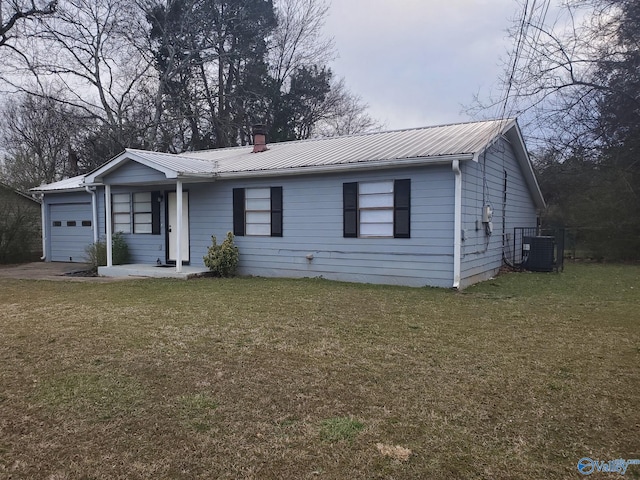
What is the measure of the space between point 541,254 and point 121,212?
10952mm

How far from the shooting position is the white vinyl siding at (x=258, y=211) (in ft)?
34.1

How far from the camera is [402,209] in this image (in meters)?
8.77

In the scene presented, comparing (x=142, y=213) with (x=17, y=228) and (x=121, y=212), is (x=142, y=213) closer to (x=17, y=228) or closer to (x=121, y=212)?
(x=121, y=212)

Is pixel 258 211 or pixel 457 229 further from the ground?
pixel 258 211

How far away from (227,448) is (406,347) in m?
2.42

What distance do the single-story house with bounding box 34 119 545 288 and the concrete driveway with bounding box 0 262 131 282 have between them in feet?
3.31

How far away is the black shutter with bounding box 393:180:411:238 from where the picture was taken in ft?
28.6

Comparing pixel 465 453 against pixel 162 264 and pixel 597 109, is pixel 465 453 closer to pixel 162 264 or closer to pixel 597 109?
pixel 162 264

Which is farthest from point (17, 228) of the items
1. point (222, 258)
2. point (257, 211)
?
point (257, 211)

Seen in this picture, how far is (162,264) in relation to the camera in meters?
11.8

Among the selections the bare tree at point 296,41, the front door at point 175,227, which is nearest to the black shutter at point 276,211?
the front door at point 175,227

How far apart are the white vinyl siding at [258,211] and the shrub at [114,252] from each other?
391 centimetres

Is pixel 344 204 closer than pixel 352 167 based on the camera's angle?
No

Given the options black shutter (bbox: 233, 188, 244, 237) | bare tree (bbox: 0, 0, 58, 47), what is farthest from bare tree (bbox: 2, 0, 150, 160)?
black shutter (bbox: 233, 188, 244, 237)
